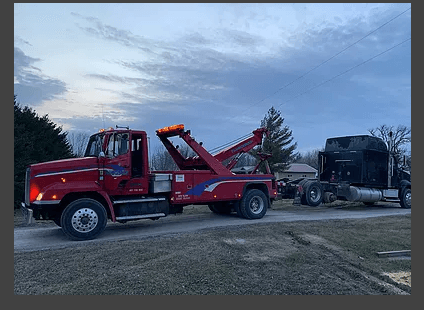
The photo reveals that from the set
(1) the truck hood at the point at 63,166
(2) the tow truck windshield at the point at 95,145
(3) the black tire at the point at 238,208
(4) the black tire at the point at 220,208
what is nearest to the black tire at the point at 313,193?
(4) the black tire at the point at 220,208

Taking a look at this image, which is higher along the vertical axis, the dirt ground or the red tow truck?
the red tow truck

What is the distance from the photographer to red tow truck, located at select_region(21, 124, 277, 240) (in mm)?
9352

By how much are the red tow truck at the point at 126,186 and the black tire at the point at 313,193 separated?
4.07 meters

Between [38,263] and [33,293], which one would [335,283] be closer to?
[33,293]

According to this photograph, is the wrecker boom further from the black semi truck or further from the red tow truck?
the black semi truck

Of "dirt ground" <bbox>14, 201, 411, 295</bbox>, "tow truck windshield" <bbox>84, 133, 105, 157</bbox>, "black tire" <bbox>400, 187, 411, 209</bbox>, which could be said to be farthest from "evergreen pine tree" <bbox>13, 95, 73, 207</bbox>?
"black tire" <bbox>400, 187, 411, 209</bbox>

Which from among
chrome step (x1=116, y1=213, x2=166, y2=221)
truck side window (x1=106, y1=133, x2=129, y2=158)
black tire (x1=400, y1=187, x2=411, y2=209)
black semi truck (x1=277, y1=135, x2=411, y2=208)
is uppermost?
truck side window (x1=106, y1=133, x2=129, y2=158)

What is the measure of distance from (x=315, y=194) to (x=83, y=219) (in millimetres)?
11473

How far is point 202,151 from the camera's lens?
12.3 m

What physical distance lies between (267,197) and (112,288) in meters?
8.66

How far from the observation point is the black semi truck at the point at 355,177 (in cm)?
1712

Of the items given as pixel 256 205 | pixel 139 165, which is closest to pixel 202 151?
pixel 139 165

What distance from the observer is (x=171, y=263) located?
6941 millimetres

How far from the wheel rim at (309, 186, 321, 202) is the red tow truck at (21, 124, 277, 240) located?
442 centimetres
